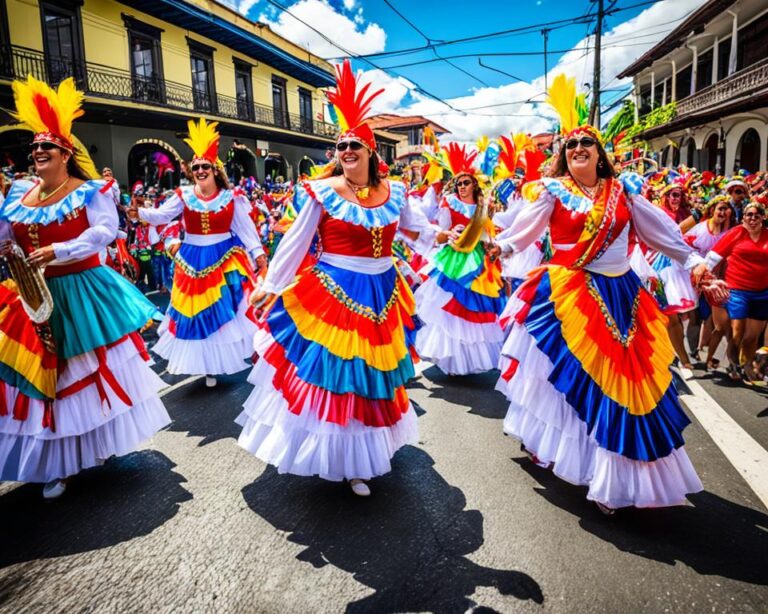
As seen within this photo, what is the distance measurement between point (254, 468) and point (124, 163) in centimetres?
1709

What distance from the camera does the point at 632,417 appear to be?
2.99m

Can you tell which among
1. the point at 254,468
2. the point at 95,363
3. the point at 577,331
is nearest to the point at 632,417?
the point at 577,331

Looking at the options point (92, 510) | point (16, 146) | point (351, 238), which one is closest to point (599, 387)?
point (351, 238)

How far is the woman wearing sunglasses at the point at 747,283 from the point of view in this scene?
5.62 m

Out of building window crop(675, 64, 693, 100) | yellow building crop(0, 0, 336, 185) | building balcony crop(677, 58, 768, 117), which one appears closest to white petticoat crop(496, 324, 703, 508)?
yellow building crop(0, 0, 336, 185)

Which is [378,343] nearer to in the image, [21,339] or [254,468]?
[254,468]

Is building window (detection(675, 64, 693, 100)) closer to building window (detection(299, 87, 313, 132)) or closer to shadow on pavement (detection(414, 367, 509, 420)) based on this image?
building window (detection(299, 87, 313, 132))

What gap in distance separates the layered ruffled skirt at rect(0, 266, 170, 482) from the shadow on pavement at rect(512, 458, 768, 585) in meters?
2.79

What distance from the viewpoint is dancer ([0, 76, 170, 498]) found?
3268 millimetres

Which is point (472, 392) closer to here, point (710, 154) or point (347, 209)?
point (347, 209)

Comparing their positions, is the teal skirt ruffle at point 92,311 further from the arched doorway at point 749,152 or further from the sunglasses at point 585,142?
the arched doorway at point 749,152

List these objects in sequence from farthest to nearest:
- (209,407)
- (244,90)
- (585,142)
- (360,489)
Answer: (244,90)
(209,407)
(585,142)
(360,489)

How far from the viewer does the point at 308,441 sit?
320 cm

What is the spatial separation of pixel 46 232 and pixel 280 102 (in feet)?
87.9
